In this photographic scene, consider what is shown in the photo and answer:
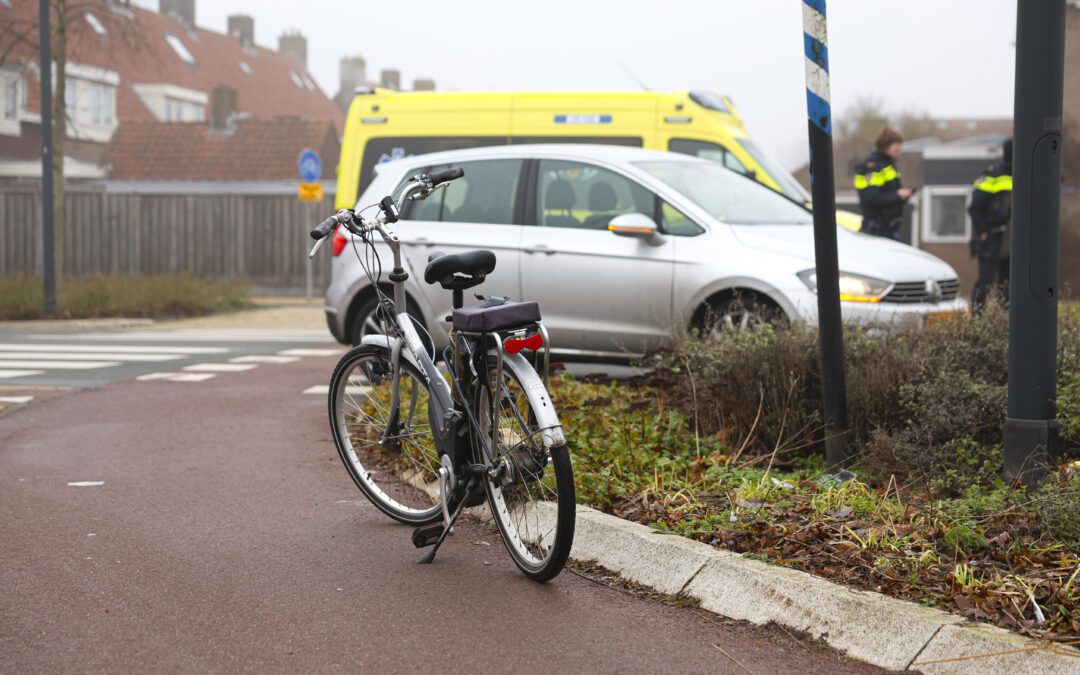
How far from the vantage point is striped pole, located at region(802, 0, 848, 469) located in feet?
19.2

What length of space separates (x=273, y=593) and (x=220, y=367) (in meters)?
8.01

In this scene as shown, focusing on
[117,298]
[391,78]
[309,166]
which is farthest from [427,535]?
[391,78]

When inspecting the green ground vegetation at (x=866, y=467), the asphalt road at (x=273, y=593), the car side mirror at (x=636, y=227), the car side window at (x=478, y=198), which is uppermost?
the car side window at (x=478, y=198)

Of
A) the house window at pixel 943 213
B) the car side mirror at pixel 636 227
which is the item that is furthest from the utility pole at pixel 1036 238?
the house window at pixel 943 213

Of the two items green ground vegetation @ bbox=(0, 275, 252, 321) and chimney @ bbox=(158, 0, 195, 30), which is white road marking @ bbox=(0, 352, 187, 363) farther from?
chimney @ bbox=(158, 0, 195, 30)

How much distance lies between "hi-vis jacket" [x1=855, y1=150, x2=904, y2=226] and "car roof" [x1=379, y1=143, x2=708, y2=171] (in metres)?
3.91

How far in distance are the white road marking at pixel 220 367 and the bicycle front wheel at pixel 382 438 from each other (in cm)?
→ 638

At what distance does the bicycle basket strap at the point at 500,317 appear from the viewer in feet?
15.7

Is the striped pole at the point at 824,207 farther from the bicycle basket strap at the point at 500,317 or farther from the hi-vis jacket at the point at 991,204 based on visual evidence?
the hi-vis jacket at the point at 991,204

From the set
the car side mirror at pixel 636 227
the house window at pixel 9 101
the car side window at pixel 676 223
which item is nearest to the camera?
the car side mirror at pixel 636 227

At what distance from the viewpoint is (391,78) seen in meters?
72.1

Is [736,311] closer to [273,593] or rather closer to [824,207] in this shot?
[824,207]

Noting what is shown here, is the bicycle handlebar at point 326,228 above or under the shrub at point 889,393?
above

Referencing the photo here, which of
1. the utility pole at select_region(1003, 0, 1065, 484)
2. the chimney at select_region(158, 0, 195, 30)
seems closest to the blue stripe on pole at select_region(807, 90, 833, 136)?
the utility pole at select_region(1003, 0, 1065, 484)
